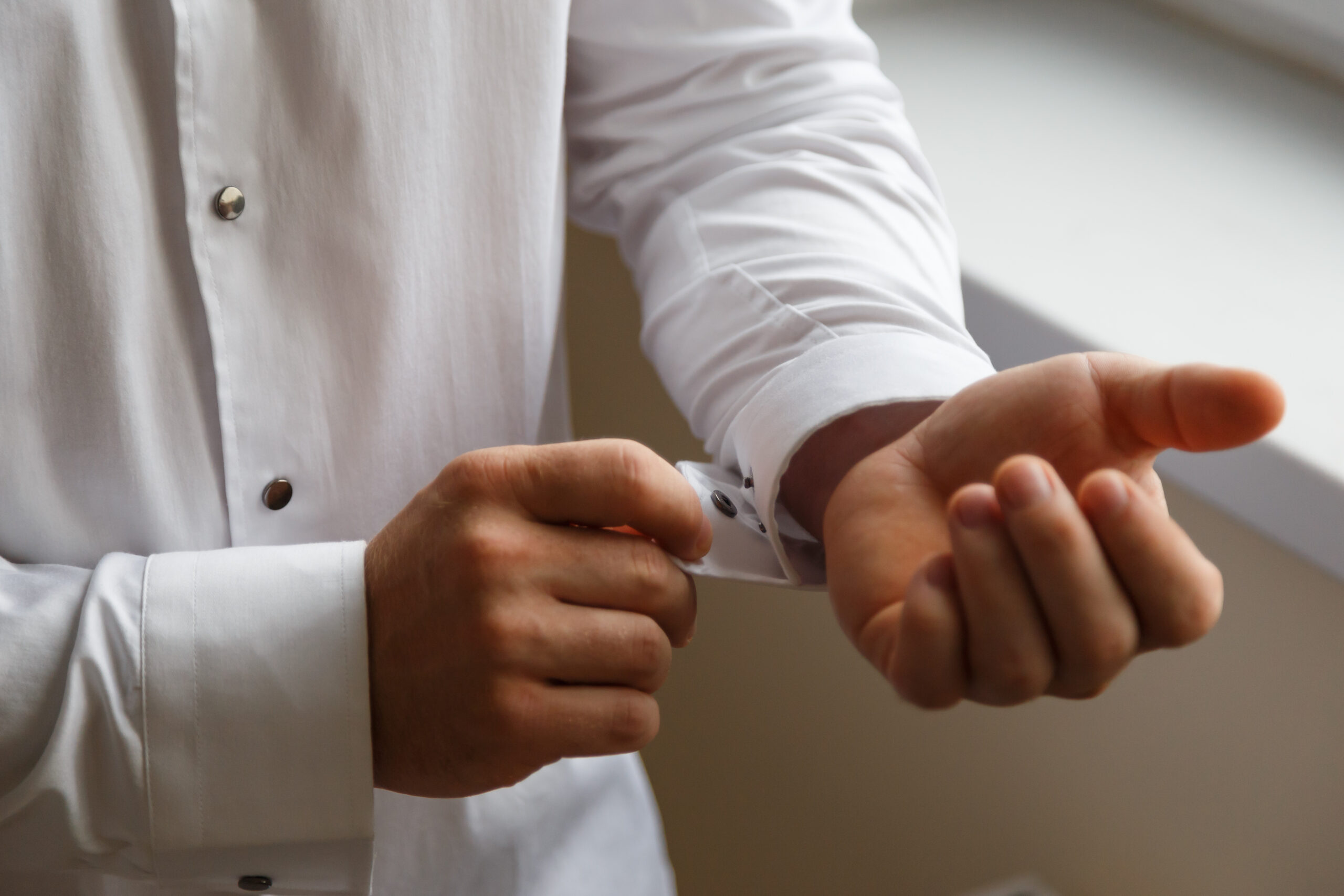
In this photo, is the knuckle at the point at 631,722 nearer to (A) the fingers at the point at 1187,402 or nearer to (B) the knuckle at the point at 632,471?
(B) the knuckle at the point at 632,471

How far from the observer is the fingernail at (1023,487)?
342 millimetres

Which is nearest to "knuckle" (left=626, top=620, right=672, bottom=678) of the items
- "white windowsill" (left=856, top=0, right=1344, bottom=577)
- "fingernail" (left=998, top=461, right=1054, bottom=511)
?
"fingernail" (left=998, top=461, right=1054, bottom=511)

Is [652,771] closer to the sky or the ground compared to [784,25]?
closer to the ground

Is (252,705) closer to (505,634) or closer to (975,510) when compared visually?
(505,634)

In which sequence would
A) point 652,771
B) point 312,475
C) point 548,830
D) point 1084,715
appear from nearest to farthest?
point 312,475
point 548,830
point 1084,715
point 652,771

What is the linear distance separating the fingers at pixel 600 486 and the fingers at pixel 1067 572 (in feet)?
0.59

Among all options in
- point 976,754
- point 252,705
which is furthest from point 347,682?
point 976,754

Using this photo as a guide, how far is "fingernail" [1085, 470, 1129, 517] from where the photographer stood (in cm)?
35

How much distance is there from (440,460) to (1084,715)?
511mm

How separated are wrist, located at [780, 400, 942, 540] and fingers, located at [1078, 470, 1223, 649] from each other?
7.2 inches

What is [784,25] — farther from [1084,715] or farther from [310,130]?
[1084,715]

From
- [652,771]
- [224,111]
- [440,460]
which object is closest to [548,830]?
[440,460]

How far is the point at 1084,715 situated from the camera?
0.83 metres

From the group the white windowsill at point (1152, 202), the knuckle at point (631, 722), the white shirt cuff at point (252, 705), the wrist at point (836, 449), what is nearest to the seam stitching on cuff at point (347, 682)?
the white shirt cuff at point (252, 705)
